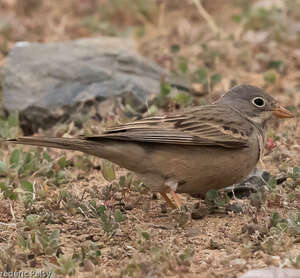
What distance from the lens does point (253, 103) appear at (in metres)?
6.87

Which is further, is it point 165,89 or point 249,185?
point 165,89

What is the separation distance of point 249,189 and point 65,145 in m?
1.91

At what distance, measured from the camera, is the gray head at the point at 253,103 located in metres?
6.84

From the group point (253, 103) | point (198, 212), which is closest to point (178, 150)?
point (198, 212)

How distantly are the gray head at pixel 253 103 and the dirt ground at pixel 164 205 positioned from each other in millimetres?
420

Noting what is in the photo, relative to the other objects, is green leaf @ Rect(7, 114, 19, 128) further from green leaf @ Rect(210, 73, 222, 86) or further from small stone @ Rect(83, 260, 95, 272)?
small stone @ Rect(83, 260, 95, 272)

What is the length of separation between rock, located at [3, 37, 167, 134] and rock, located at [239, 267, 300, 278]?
4017 mm

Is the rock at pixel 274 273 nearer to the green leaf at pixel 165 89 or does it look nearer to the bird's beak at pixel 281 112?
the bird's beak at pixel 281 112

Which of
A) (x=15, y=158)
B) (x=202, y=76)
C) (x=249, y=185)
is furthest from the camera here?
(x=202, y=76)

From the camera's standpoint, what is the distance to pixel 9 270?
4797 mm

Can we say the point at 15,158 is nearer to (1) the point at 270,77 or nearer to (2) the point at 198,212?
(2) the point at 198,212

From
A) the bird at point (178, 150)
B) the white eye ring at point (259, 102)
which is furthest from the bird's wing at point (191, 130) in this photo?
the white eye ring at point (259, 102)

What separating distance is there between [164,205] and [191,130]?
2.68ft

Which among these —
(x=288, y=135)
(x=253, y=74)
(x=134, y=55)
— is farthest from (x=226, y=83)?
(x=288, y=135)
